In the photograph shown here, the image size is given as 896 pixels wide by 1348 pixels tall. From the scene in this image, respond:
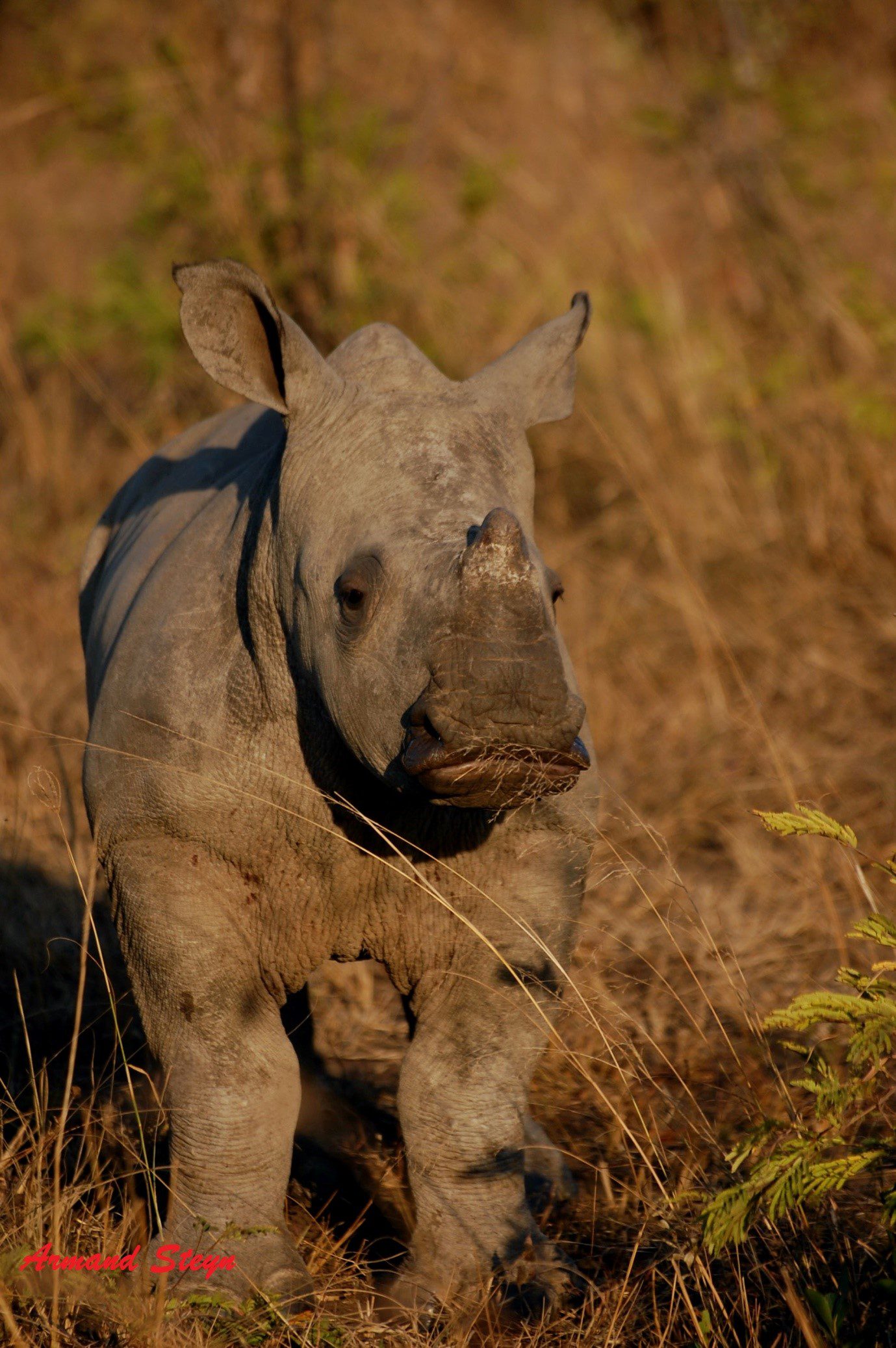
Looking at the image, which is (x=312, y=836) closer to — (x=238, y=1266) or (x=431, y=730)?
(x=431, y=730)

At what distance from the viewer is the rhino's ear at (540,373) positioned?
3.33 metres

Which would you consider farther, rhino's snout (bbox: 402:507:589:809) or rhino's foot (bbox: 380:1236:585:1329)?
rhino's foot (bbox: 380:1236:585:1329)

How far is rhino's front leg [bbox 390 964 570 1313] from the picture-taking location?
10.6ft

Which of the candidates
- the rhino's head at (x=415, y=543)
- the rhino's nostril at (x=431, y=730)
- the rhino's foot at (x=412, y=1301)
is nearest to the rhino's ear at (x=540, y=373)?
the rhino's head at (x=415, y=543)

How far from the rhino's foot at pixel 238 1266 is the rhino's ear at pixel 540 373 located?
5.83ft

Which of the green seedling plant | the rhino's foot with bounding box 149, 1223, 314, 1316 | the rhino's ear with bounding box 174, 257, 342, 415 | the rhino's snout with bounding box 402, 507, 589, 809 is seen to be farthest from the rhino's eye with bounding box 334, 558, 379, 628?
the rhino's foot with bounding box 149, 1223, 314, 1316

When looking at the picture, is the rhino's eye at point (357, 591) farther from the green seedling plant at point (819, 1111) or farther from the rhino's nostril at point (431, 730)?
the green seedling plant at point (819, 1111)

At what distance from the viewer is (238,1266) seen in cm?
305

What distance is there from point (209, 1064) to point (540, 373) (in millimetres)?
1659

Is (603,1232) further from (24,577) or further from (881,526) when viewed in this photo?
(24,577)

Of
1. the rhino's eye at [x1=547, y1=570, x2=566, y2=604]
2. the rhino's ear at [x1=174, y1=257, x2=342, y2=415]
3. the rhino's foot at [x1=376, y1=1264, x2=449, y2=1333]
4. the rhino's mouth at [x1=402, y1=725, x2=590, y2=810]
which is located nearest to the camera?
the rhino's mouth at [x1=402, y1=725, x2=590, y2=810]

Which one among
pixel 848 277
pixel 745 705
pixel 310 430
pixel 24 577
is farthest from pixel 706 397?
pixel 310 430
